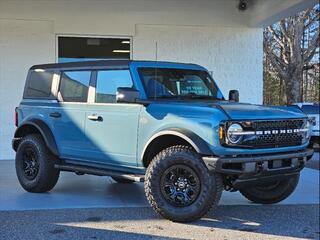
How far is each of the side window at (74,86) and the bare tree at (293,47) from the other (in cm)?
2173

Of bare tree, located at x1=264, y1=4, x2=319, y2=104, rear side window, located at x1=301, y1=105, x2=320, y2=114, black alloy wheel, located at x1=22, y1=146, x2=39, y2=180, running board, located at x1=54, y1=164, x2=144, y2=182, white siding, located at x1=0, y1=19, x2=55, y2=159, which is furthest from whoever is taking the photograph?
bare tree, located at x1=264, y1=4, x2=319, y2=104

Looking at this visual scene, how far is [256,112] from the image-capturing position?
6.39 metres

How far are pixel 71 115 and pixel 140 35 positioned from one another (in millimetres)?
5463

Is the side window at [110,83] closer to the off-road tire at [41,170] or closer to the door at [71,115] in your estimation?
the door at [71,115]

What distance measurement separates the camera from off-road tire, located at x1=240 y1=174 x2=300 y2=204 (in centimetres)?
738

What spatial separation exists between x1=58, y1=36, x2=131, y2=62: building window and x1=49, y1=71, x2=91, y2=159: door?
15.2 ft

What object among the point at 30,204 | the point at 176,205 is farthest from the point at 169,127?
the point at 30,204

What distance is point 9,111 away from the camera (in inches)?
479

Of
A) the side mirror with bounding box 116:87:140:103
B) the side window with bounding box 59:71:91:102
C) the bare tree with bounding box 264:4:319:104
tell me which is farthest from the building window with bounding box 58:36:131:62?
the bare tree with bounding box 264:4:319:104

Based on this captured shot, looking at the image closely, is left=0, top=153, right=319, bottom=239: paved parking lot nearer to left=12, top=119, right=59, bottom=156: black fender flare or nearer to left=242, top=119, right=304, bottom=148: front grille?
left=12, top=119, right=59, bottom=156: black fender flare

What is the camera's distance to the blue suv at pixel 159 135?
6.18 metres

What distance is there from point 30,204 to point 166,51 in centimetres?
643

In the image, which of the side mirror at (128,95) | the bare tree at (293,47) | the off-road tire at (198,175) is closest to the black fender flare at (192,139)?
the off-road tire at (198,175)

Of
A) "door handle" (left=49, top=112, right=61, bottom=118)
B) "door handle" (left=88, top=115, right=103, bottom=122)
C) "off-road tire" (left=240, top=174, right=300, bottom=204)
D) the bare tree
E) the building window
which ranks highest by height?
the bare tree
